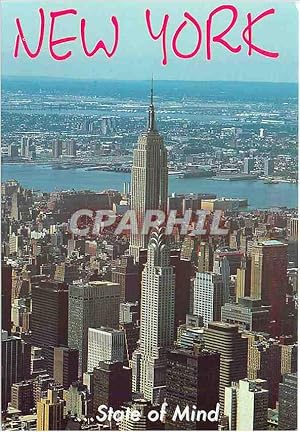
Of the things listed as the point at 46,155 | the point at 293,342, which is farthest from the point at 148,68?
the point at 293,342

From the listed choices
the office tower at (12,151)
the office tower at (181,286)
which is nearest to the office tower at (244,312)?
the office tower at (181,286)

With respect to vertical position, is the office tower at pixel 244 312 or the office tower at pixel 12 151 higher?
the office tower at pixel 12 151

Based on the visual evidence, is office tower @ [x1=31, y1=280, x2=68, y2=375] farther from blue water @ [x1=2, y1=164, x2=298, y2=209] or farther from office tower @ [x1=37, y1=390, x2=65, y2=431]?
blue water @ [x1=2, y1=164, x2=298, y2=209]

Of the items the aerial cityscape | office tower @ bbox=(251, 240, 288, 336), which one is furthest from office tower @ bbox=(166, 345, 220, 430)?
office tower @ bbox=(251, 240, 288, 336)

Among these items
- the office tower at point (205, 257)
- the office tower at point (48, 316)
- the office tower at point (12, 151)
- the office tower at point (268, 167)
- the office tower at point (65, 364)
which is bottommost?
the office tower at point (65, 364)

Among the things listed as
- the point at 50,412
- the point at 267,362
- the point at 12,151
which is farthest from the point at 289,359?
the point at 12,151

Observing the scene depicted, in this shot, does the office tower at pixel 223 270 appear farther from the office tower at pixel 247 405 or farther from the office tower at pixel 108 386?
the office tower at pixel 108 386
